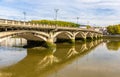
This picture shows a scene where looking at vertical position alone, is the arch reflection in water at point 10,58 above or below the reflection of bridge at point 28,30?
below

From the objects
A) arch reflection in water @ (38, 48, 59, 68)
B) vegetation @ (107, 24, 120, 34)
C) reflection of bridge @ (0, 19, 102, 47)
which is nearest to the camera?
reflection of bridge @ (0, 19, 102, 47)

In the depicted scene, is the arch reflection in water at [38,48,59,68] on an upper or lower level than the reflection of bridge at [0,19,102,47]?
lower

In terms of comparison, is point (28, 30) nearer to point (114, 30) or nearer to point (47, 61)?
point (47, 61)

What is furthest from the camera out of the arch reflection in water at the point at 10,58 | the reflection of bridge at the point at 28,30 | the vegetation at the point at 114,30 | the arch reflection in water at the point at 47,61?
the vegetation at the point at 114,30

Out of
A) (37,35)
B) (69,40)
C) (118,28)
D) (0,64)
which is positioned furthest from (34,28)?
(118,28)

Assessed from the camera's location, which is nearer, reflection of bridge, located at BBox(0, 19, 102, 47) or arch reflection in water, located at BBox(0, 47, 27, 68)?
arch reflection in water, located at BBox(0, 47, 27, 68)

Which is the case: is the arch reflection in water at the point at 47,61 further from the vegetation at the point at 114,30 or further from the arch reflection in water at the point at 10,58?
the vegetation at the point at 114,30

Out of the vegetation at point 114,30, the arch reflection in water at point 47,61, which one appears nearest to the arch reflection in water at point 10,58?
the arch reflection in water at point 47,61

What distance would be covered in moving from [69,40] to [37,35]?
76.6ft

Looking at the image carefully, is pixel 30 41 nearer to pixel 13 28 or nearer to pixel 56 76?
pixel 13 28

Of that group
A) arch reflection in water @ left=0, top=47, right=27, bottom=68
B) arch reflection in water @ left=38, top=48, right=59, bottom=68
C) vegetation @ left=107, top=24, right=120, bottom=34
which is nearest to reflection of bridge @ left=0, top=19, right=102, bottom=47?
arch reflection in water @ left=0, top=47, right=27, bottom=68

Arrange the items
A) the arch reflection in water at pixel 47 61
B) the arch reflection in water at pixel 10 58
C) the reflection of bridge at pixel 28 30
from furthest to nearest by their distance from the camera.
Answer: the arch reflection in water at pixel 47 61, the reflection of bridge at pixel 28 30, the arch reflection in water at pixel 10 58

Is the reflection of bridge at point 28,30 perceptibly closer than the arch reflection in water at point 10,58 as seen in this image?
No

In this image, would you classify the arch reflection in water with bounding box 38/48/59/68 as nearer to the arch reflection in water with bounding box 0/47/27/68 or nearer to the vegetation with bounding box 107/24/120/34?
the arch reflection in water with bounding box 0/47/27/68
